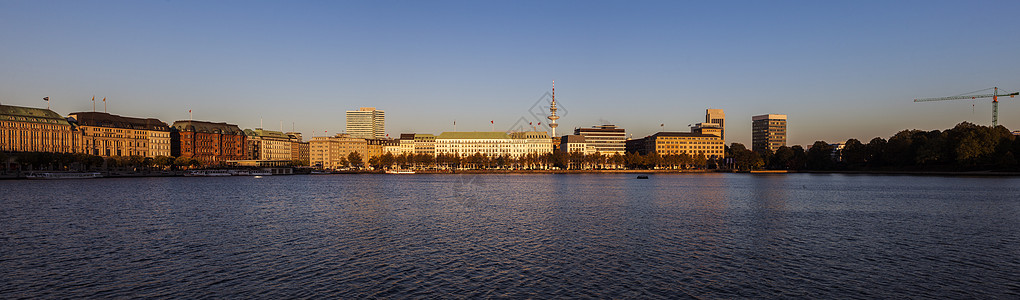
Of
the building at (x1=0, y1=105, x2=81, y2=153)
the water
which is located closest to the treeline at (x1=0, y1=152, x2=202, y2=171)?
the building at (x1=0, y1=105, x2=81, y2=153)

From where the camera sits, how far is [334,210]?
5381cm

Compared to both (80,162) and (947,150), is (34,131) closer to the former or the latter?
(80,162)

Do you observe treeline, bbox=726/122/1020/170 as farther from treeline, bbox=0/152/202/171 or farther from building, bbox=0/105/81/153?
building, bbox=0/105/81/153

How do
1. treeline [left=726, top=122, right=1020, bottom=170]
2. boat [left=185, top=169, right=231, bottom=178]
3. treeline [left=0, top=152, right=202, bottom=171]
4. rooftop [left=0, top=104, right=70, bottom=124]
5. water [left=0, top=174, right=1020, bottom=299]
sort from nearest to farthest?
water [left=0, top=174, right=1020, bottom=299] → treeline [left=0, top=152, right=202, bottom=171] → treeline [left=726, top=122, right=1020, bottom=170] → rooftop [left=0, top=104, right=70, bottom=124] → boat [left=185, top=169, right=231, bottom=178]

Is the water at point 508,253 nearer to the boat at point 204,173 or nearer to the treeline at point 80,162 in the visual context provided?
the treeline at point 80,162

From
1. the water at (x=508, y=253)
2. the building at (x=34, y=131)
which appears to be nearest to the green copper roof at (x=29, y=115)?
the building at (x=34, y=131)

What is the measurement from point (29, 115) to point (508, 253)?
19042cm

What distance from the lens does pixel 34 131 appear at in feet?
532

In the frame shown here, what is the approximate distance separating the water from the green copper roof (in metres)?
139

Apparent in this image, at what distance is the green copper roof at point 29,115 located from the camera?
515 feet

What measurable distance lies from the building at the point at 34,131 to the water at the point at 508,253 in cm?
13567

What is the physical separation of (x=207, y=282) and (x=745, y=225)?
113 ft

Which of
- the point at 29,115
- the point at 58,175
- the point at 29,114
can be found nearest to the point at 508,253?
the point at 58,175

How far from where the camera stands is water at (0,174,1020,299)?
2261 centimetres
